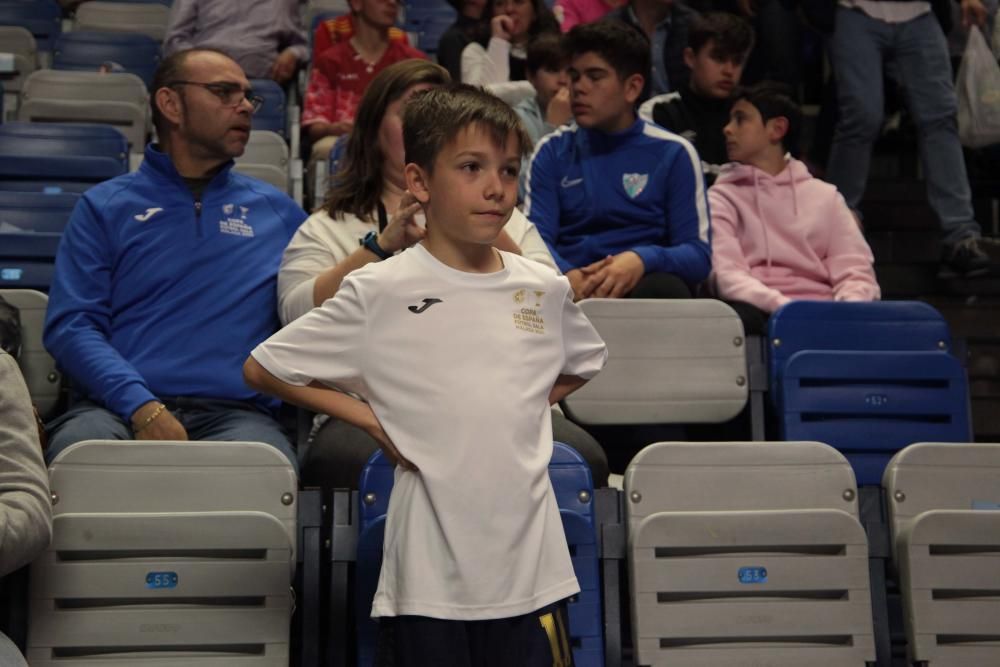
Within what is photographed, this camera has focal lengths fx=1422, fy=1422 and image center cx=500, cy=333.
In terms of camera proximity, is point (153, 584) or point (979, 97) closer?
point (153, 584)

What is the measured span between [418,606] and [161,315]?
1.42 meters

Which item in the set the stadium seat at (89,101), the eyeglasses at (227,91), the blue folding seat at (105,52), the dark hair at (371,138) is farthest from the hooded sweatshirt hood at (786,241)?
the blue folding seat at (105,52)

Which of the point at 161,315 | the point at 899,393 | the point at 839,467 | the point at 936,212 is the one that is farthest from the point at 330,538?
the point at 936,212

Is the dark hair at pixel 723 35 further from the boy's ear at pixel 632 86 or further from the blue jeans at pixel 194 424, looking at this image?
the blue jeans at pixel 194 424

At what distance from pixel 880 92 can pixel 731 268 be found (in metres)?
1.52

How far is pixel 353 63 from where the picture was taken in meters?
5.52

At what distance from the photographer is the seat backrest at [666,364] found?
3.44 meters

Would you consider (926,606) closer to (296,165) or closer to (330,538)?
(330,538)

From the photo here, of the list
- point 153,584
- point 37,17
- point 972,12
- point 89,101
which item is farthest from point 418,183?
point 37,17

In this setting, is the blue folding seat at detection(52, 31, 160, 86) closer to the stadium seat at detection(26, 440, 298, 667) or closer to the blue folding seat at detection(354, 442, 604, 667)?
the stadium seat at detection(26, 440, 298, 667)

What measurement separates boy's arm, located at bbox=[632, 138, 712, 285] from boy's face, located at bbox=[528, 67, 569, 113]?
114cm

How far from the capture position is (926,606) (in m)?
2.71

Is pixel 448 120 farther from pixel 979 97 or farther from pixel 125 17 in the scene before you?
pixel 125 17

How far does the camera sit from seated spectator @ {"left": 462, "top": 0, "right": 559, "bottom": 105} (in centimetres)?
561
